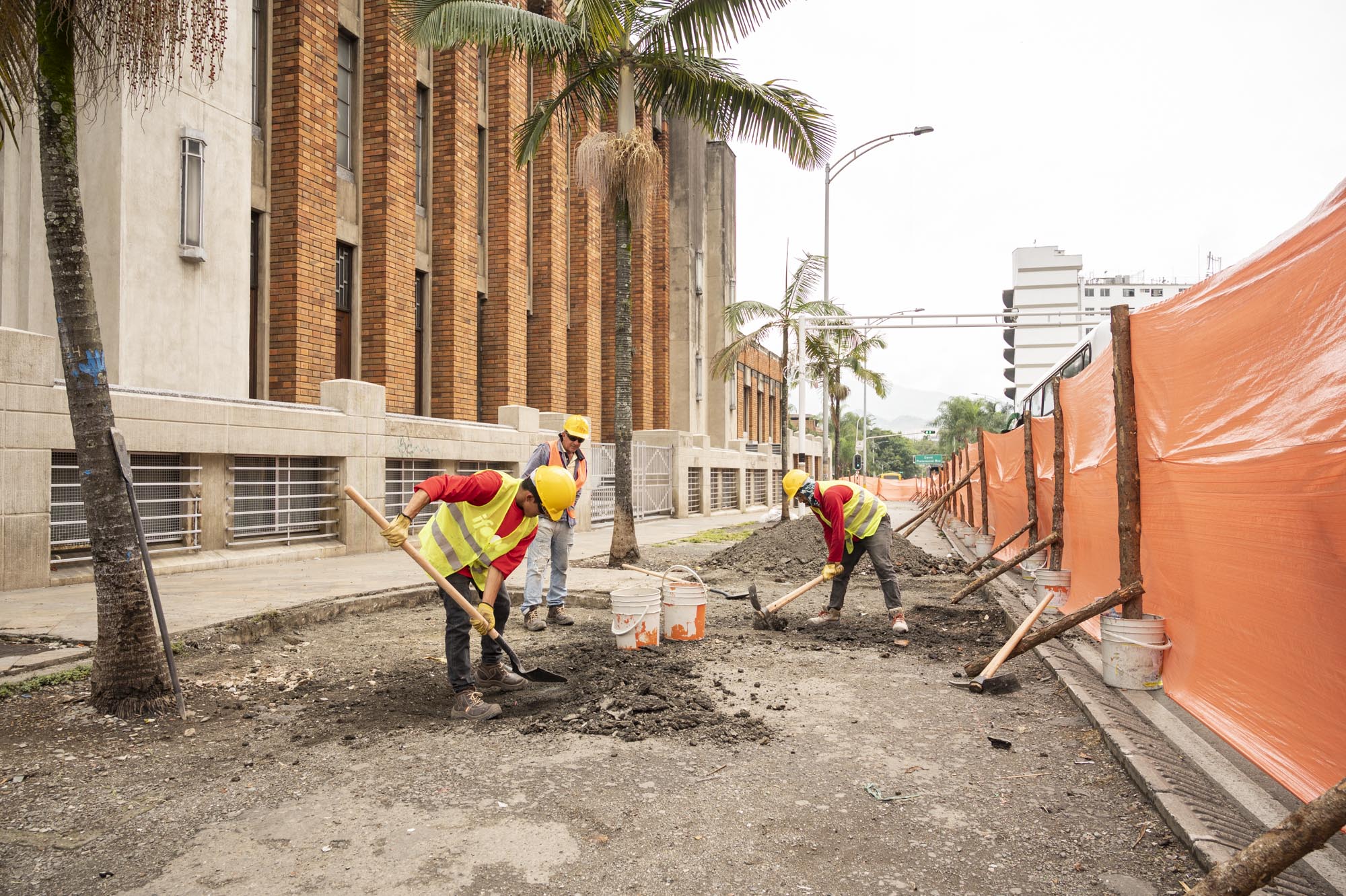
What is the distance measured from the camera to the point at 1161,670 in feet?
18.1

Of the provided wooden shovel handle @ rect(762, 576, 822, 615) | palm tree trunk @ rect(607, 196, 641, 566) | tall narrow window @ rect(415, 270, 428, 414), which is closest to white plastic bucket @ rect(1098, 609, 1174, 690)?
wooden shovel handle @ rect(762, 576, 822, 615)

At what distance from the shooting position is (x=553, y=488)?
17.2ft

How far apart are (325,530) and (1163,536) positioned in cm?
1163

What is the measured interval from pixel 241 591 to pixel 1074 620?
7.84 meters

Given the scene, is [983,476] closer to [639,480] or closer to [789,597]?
[789,597]

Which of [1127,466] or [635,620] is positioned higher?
[1127,466]

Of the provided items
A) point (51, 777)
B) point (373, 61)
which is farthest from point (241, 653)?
point (373, 61)

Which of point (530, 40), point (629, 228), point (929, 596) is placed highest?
point (530, 40)

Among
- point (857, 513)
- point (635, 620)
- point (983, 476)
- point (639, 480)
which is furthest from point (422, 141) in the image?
point (635, 620)

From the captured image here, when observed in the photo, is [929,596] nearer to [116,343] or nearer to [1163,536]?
[1163,536]

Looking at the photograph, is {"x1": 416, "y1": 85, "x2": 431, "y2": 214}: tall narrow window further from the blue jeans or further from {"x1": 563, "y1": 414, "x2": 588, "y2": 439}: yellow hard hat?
the blue jeans

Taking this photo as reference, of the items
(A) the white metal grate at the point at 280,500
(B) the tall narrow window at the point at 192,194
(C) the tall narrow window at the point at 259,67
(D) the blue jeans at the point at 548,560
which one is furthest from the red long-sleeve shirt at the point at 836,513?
(C) the tall narrow window at the point at 259,67

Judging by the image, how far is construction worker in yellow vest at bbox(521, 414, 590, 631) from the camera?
8094 mm

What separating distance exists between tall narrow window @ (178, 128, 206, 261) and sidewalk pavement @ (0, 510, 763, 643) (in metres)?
4.34
